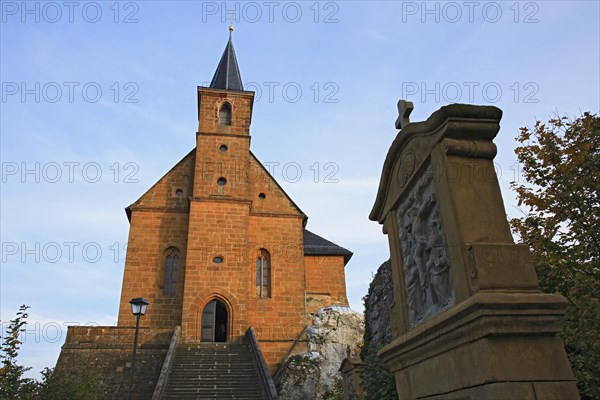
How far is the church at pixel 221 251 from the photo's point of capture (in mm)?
19828

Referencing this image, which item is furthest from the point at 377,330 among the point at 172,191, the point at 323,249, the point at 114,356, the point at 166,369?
the point at 323,249

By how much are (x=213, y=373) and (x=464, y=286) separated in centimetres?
1312

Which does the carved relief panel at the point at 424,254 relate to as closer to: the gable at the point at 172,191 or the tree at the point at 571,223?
the tree at the point at 571,223

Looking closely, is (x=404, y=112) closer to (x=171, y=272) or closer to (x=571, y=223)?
(x=571, y=223)

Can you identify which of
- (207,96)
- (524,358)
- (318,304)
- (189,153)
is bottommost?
(524,358)

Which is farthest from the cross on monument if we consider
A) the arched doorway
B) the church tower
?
the arched doorway

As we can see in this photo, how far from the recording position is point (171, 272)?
21250 millimetres

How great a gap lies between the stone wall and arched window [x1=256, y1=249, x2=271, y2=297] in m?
5.17

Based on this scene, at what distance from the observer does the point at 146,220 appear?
71.5ft

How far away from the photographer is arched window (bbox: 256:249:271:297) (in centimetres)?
2167

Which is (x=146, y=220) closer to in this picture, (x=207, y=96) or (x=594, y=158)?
(x=207, y=96)

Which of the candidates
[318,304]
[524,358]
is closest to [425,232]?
[524,358]

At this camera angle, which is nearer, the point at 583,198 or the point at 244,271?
the point at 583,198

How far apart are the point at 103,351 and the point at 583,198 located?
15491mm
